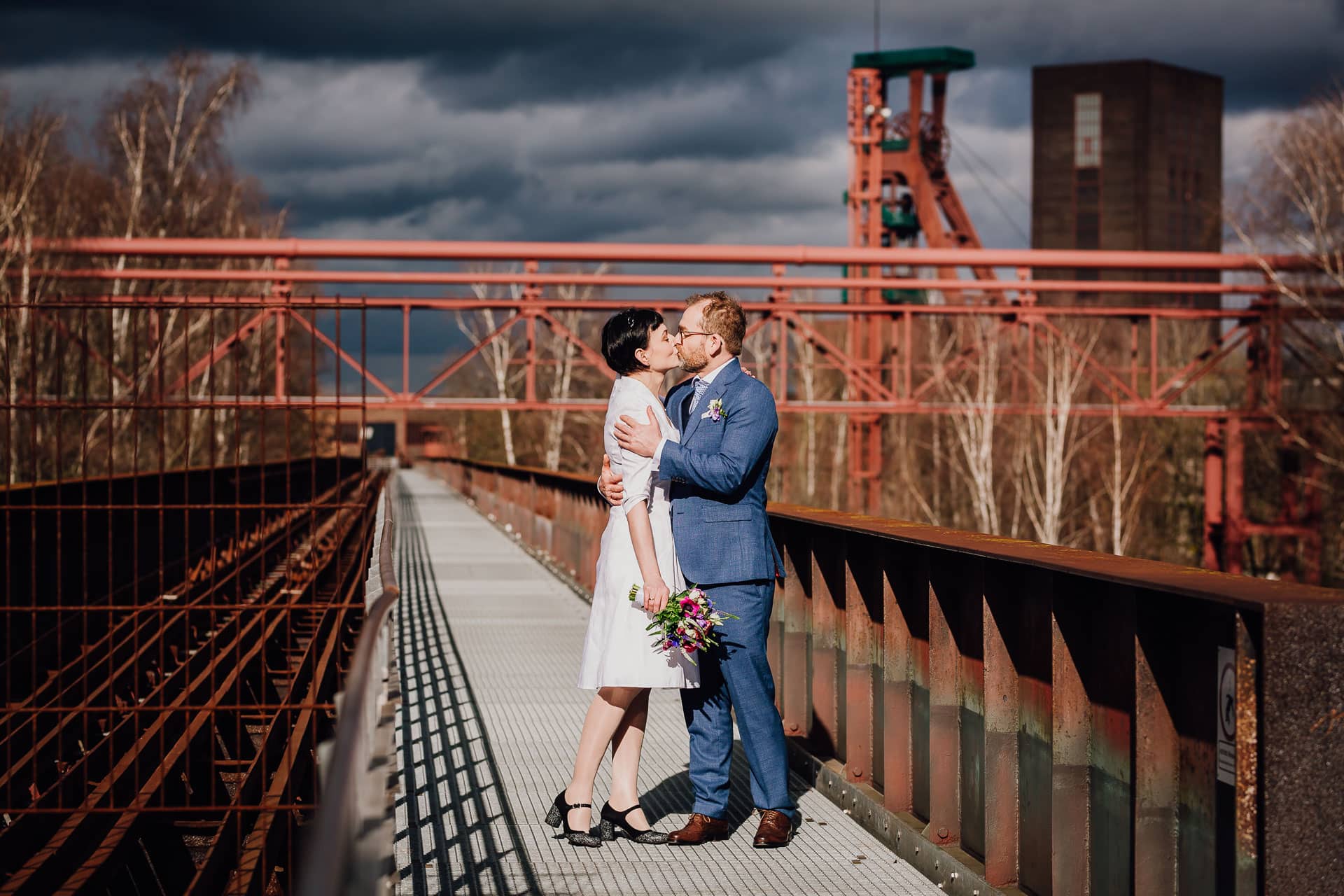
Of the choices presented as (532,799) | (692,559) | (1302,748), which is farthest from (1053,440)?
(1302,748)

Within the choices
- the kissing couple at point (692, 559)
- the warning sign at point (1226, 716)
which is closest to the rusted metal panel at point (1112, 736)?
the warning sign at point (1226, 716)

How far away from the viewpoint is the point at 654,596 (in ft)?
17.8

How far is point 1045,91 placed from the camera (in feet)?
386

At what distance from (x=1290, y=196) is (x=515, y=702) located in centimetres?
2365

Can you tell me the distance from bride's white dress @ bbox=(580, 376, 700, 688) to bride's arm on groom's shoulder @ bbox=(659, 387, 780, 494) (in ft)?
0.42

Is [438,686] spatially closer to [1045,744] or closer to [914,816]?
[914,816]

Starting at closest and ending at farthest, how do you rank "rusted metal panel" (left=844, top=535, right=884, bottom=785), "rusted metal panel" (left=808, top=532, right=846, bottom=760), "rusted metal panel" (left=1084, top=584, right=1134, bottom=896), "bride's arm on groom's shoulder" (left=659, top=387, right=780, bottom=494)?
"rusted metal panel" (left=1084, top=584, right=1134, bottom=896), "bride's arm on groom's shoulder" (left=659, top=387, right=780, bottom=494), "rusted metal panel" (left=844, top=535, right=884, bottom=785), "rusted metal panel" (left=808, top=532, right=846, bottom=760)

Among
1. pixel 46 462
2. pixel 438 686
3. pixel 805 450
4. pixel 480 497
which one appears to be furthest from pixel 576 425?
pixel 438 686

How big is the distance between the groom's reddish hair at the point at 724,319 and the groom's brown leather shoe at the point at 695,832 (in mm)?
1705

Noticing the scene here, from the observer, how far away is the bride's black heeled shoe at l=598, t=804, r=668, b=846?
585cm

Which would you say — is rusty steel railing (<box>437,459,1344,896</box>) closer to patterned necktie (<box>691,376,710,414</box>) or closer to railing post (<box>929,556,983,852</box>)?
railing post (<box>929,556,983,852</box>)

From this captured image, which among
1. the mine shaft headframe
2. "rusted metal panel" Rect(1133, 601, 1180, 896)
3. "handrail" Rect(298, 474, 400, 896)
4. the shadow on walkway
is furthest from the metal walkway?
the mine shaft headframe

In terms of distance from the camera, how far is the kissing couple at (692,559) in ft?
18.0

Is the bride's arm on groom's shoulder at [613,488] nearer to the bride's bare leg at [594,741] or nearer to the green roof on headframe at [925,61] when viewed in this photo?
the bride's bare leg at [594,741]
